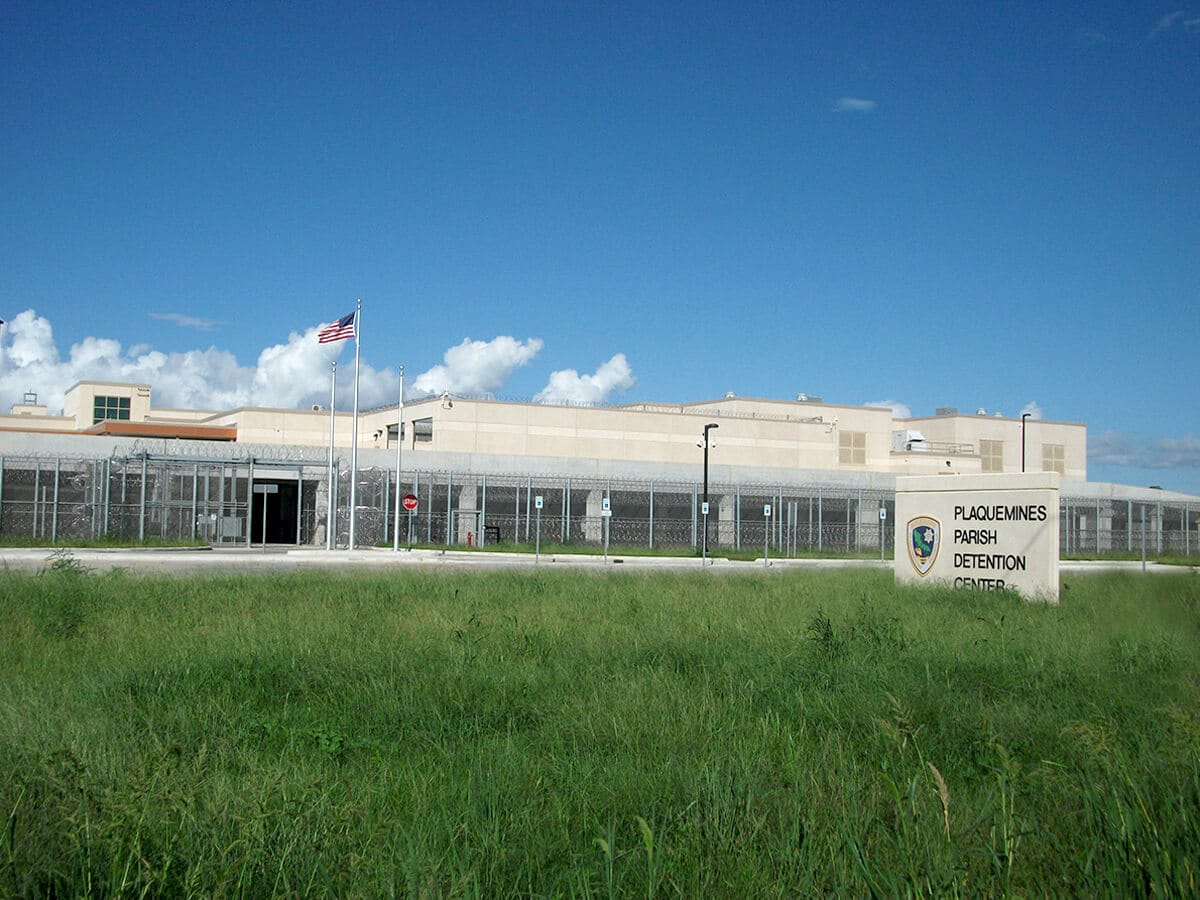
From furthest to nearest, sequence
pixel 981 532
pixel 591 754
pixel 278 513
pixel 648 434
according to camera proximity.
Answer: pixel 648 434, pixel 278 513, pixel 981 532, pixel 591 754

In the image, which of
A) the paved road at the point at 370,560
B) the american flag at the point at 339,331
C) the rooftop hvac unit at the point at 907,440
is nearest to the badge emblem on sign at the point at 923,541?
the paved road at the point at 370,560

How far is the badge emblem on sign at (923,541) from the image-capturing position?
68.6 ft

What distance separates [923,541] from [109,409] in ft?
248

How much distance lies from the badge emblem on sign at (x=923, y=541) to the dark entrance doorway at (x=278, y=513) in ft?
94.6

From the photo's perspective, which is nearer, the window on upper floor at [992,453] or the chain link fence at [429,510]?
the chain link fence at [429,510]

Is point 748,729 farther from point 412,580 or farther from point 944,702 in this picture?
point 412,580

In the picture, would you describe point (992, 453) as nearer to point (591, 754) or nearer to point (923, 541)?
point (923, 541)

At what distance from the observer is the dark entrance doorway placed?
144ft

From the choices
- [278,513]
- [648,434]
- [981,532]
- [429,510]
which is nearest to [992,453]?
[648,434]

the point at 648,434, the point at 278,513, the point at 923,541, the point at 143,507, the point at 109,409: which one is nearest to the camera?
the point at 923,541

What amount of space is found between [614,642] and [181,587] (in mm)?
8447

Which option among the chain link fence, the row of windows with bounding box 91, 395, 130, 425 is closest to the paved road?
the chain link fence

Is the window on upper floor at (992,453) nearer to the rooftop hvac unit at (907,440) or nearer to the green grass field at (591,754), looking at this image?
the rooftop hvac unit at (907,440)

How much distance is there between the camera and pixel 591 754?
646 cm
